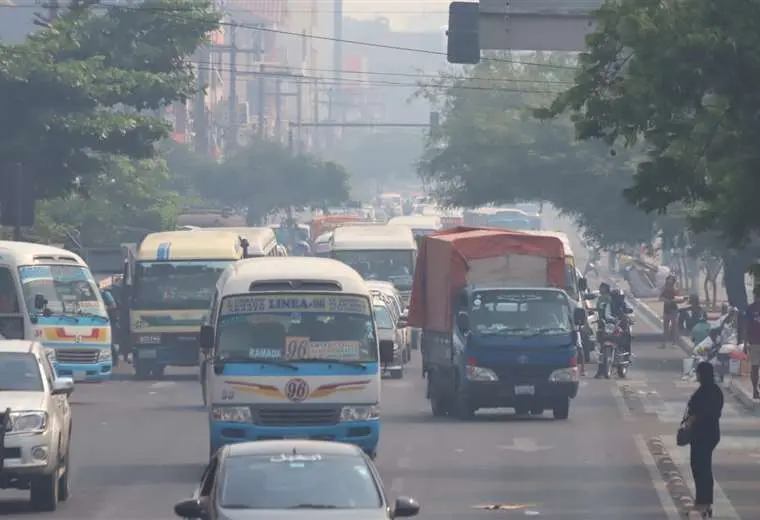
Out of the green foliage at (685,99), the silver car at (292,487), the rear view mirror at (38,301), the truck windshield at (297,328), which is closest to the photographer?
the silver car at (292,487)

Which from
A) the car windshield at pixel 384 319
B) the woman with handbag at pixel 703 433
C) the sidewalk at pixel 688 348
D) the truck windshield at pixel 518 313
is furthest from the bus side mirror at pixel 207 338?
the car windshield at pixel 384 319

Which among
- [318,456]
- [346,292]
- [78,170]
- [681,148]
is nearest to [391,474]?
[346,292]

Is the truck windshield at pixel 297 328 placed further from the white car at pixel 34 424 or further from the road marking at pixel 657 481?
the road marking at pixel 657 481

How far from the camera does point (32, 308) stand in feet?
115

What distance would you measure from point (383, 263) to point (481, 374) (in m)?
24.3

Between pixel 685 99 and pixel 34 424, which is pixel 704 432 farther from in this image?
pixel 34 424

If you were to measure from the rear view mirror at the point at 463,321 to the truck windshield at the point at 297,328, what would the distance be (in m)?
8.23

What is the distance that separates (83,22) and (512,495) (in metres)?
29.2

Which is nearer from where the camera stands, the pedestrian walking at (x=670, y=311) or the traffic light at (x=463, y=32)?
the traffic light at (x=463, y=32)

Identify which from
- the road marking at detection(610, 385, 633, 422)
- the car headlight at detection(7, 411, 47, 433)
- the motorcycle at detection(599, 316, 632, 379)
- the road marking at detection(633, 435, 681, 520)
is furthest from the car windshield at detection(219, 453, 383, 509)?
the motorcycle at detection(599, 316, 632, 379)

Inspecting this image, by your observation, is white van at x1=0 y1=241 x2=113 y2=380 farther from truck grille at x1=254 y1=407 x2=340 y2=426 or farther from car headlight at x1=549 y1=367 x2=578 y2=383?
truck grille at x1=254 y1=407 x2=340 y2=426

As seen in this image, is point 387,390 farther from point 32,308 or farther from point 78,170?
point 78,170

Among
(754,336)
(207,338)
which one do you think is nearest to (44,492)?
(207,338)

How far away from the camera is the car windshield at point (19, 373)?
67.3ft
